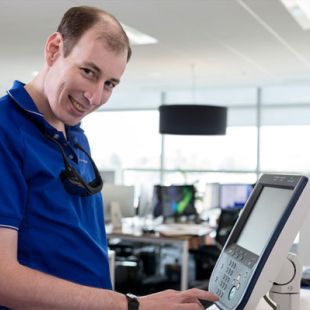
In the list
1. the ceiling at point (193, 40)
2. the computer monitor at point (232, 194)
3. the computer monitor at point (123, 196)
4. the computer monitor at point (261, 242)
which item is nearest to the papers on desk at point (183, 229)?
the computer monitor at point (123, 196)

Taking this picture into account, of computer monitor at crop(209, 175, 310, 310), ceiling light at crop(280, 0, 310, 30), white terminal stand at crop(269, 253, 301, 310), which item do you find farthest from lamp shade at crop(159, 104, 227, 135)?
computer monitor at crop(209, 175, 310, 310)

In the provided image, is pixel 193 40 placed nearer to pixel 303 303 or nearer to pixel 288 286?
pixel 303 303

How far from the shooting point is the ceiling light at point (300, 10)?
4883 millimetres

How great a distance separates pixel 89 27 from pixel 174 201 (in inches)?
221

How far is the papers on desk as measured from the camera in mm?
5590

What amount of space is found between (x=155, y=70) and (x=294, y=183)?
24.2ft

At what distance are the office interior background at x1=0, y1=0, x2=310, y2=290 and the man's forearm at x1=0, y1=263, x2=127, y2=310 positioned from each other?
403 cm

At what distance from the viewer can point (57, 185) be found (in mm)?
1136

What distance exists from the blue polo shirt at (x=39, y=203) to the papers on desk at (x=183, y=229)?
437 cm

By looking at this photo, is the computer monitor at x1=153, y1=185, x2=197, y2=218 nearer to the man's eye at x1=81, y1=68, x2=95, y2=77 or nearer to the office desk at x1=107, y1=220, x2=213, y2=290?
the office desk at x1=107, y1=220, x2=213, y2=290

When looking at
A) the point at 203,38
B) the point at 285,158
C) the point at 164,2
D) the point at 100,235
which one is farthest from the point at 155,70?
the point at 100,235

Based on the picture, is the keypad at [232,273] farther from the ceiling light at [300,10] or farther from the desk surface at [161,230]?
the desk surface at [161,230]

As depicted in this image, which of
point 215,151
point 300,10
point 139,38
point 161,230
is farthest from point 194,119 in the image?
point 215,151

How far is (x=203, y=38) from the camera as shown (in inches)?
240
